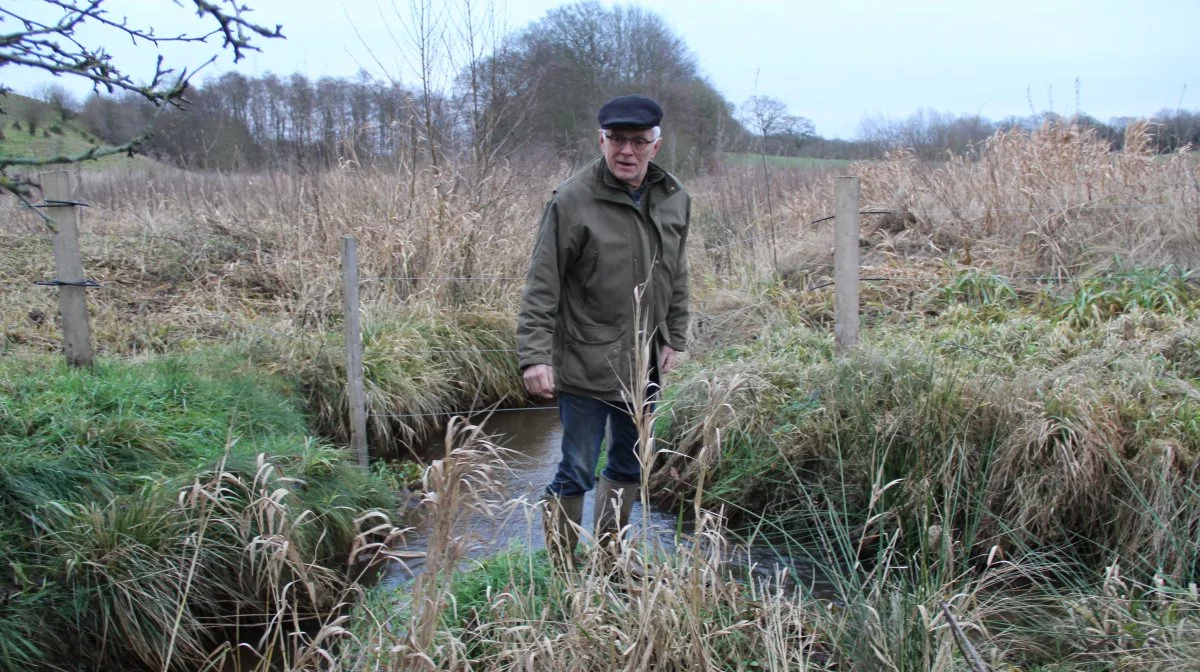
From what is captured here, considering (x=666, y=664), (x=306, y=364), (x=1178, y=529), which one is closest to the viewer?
(x=666, y=664)

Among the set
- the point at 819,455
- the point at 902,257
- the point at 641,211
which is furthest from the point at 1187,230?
the point at 641,211

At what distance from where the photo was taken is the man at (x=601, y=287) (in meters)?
3.17

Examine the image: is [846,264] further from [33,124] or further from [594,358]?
[33,124]

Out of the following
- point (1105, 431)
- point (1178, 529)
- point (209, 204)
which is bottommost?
point (1178, 529)

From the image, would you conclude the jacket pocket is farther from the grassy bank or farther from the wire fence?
the wire fence

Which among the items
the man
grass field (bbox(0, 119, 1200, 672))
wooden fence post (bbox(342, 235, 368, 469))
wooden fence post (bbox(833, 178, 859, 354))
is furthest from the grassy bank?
wooden fence post (bbox(833, 178, 859, 354))

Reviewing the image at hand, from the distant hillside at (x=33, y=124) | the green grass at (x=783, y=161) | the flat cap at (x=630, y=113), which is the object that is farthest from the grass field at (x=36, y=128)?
the green grass at (x=783, y=161)

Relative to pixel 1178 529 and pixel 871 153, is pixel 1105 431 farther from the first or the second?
pixel 871 153

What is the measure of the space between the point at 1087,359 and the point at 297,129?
8.88 meters

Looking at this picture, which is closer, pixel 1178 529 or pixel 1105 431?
pixel 1178 529

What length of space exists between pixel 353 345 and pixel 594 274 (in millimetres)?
2233

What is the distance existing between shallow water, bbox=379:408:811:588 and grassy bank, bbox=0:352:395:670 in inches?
16.4

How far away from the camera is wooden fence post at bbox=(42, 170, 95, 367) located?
4.63m

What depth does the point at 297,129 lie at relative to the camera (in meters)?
10.5
